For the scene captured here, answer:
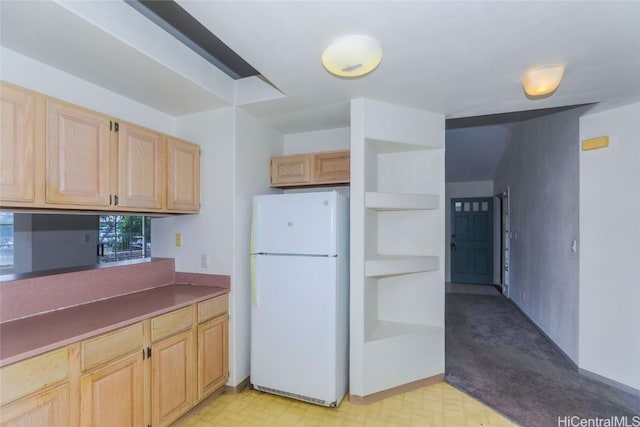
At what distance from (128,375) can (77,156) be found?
4.19 ft

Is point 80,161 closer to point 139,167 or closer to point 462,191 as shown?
point 139,167

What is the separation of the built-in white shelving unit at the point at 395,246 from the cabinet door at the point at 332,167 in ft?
0.80

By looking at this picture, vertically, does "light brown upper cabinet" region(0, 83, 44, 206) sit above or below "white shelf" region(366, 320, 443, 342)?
above

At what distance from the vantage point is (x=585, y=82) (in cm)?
215

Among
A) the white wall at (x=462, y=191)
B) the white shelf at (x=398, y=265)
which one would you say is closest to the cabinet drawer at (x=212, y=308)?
the white shelf at (x=398, y=265)

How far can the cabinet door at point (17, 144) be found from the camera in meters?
1.45

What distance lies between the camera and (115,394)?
168 cm

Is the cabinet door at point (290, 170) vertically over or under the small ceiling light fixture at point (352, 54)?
under

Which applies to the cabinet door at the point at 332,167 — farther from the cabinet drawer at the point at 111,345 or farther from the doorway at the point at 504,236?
the doorway at the point at 504,236

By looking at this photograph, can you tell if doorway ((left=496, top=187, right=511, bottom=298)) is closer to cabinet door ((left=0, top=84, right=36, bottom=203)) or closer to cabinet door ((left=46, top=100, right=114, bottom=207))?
cabinet door ((left=46, top=100, right=114, bottom=207))

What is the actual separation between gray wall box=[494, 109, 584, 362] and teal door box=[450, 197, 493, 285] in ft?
5.37

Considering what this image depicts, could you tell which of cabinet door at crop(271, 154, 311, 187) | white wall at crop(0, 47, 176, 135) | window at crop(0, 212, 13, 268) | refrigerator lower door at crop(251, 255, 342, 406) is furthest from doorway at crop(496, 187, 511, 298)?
window at crop(0, 212, 13, 268)

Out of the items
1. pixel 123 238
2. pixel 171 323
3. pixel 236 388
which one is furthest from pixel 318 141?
pixel 123 238

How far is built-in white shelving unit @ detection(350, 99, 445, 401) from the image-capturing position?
2.48 metres
